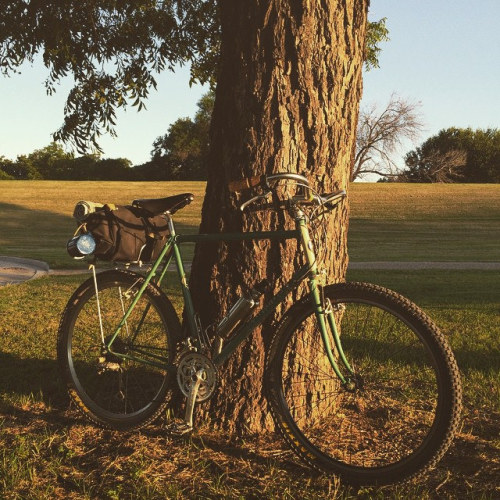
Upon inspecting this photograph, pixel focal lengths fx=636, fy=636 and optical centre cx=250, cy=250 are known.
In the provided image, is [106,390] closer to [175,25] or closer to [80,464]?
[80,464]

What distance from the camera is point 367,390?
11.1ft

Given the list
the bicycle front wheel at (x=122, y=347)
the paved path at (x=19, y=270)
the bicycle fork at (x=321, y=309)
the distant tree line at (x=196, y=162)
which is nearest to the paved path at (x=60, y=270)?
the paved path at (x=19, y=270)

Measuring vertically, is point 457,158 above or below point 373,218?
above

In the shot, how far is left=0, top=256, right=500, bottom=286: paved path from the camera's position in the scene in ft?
41.6

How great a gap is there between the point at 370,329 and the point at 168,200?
142 cm

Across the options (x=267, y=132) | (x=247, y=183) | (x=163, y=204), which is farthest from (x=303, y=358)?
(x=267, y=132)

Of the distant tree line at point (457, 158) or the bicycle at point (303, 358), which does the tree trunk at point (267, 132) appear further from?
the distant tree line at point (457, 158)

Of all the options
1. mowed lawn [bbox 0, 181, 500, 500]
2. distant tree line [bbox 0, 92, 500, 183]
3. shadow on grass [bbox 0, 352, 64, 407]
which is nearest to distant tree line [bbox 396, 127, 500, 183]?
distant tree line [bbox 0, 92, 500, 183]

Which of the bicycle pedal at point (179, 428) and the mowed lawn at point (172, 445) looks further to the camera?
the bicycle pedal at point (179, 428)

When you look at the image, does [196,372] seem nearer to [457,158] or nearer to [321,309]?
[321,309]

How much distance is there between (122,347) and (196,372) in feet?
2.30

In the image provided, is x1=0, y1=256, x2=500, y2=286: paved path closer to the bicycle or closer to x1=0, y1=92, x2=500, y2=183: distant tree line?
the bicycle

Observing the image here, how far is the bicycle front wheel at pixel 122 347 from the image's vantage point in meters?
3.72

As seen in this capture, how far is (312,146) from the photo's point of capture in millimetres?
3664
